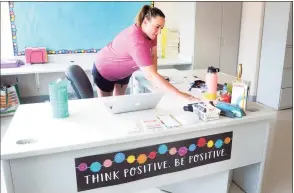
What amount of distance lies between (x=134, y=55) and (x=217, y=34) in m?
2.59

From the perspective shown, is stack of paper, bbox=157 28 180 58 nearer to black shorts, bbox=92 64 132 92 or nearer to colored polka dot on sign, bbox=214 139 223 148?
black shorts, bbox=92 64 132 92

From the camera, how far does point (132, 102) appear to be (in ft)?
5.24

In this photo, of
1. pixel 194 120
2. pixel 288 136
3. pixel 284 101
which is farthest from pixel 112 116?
pixel 284 101

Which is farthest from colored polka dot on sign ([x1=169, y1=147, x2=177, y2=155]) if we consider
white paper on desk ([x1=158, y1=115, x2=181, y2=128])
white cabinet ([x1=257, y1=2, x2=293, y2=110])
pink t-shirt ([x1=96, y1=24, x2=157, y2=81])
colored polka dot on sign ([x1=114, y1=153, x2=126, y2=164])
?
white cabinet ([x1=257, y1=2, x2=293, y2=110])

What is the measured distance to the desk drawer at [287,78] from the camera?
148 inches

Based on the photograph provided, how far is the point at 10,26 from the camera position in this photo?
362 cm

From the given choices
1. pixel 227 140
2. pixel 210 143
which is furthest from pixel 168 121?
pixel 227 140

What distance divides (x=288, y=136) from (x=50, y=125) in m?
2.71

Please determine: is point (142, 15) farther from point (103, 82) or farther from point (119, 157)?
point (119, 157)

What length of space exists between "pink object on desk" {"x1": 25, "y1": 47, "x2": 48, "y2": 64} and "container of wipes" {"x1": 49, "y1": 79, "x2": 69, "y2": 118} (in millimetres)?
2454

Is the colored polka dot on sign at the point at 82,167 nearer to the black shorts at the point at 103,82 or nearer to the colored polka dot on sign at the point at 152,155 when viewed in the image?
the colored polka dot on sign at the point at 152,155

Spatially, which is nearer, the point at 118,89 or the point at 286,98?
the point at 118,89

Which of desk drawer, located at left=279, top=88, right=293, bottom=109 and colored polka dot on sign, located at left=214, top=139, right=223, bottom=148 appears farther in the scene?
desk drawer, located at left=279, top=88, right=293, bottom=109

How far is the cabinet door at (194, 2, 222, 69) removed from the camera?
3867 millimetres
